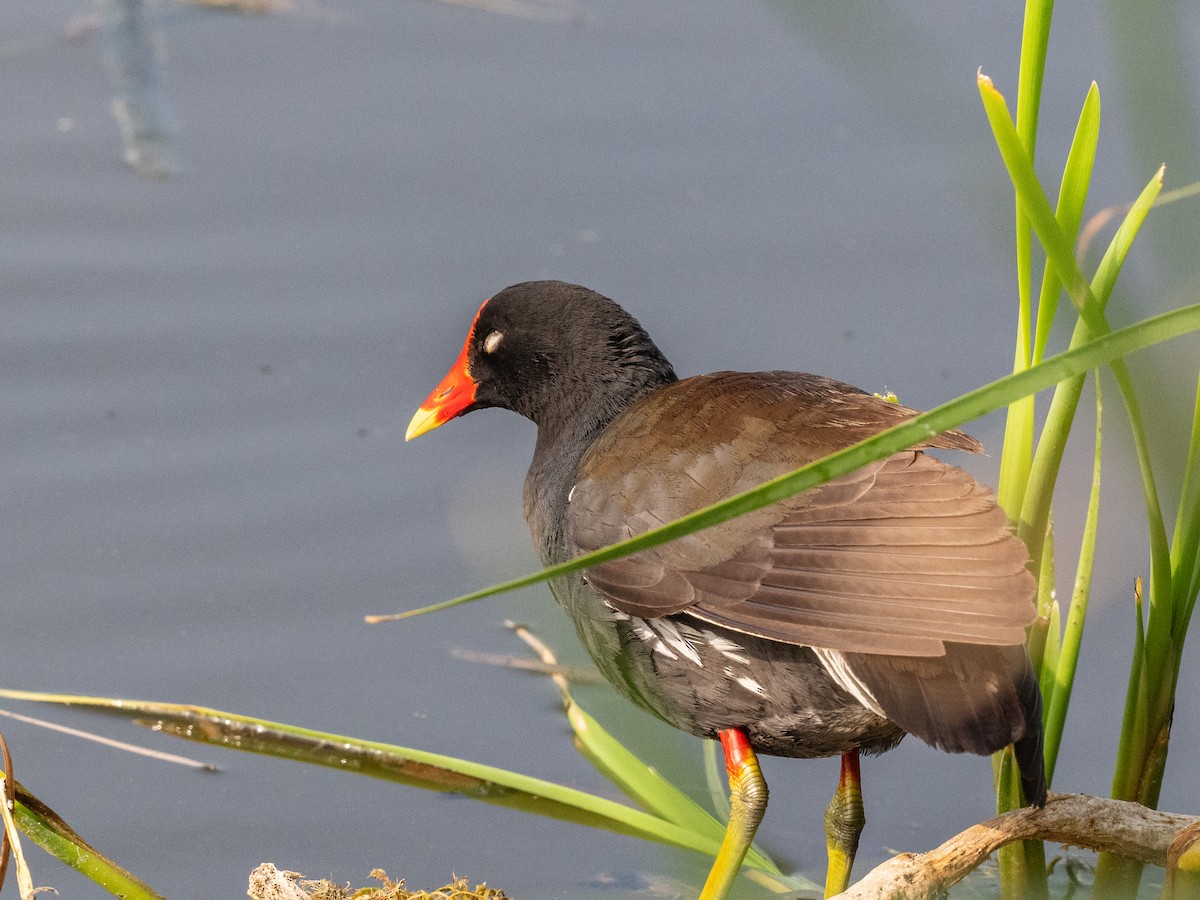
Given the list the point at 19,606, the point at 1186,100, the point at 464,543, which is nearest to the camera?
the point at 1186,100

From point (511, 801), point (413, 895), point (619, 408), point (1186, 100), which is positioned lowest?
point (511, 801)

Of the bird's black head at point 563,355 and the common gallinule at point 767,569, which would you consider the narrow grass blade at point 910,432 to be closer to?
the common gallinule at point 767,569

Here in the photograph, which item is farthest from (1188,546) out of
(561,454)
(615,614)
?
(561,454)

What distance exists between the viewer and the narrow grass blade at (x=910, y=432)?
4.21ft

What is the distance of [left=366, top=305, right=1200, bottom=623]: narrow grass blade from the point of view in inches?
50.6

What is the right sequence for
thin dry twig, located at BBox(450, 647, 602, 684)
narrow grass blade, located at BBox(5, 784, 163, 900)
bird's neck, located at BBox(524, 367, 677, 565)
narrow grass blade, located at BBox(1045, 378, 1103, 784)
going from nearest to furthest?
narrow grass blade, located at BBox(5, 784, 163, 900) < narrow grass blade, located at BBox(1045, 378, 1103, 784) < bird's neck, located at BBox(524, 367, 677, 565) < thin dry twig, located at BBox(450, 647, 602, 684)

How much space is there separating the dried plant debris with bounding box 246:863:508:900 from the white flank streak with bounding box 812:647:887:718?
644 mm

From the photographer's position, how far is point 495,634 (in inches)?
133

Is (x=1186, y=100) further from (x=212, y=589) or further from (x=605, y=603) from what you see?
(x=212, y=589)

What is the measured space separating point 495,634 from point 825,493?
1.49 m

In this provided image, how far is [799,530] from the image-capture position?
6.72 ft

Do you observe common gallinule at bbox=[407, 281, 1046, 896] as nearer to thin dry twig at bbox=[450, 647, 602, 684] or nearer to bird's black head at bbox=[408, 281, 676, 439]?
bird's black head at bbox=[408, 281, 676, 439]

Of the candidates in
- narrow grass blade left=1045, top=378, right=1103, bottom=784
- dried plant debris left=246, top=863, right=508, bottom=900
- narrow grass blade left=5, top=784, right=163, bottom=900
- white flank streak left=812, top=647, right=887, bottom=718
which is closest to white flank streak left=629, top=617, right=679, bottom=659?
white flank streak left=812, top=647, right=887, bottom=718

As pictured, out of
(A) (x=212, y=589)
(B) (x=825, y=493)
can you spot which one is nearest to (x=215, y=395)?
(A) (x=212, y=589)
